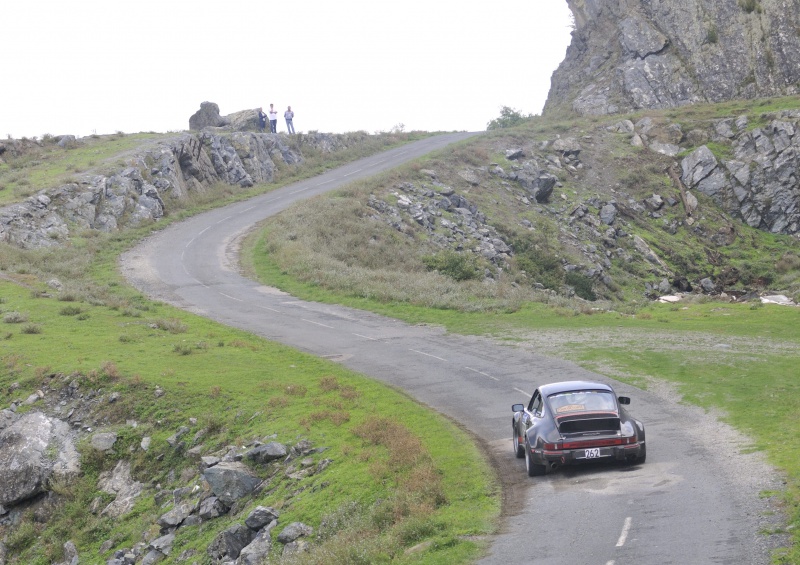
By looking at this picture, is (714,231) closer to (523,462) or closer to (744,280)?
(744,280)

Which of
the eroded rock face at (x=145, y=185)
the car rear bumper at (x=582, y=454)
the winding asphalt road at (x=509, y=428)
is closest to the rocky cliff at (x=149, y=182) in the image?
the eroded rock face at (x=145, y=185)

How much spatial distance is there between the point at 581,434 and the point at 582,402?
822 millimetres

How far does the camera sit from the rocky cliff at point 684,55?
251ft

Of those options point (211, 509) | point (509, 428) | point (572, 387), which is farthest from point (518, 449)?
point (211, 509)

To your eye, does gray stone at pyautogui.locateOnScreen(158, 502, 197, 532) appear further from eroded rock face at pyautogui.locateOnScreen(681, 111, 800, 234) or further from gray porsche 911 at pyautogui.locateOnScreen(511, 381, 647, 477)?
eroded rock face at pyautogui.locateOnScreen(681, 111, 800, 234)

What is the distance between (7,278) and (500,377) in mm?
28376

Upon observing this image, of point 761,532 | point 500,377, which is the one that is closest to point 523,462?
point 761,532

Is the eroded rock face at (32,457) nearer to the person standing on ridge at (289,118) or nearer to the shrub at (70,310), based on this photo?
the shrub at (70,310)

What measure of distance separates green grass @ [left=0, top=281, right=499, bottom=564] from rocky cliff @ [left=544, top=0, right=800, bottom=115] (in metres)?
64.0

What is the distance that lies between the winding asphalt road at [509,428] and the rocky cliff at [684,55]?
53.2 meters

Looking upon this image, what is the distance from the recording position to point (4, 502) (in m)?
21.3

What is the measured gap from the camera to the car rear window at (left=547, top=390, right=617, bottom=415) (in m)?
16.0

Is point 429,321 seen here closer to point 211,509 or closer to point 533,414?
point 533,414

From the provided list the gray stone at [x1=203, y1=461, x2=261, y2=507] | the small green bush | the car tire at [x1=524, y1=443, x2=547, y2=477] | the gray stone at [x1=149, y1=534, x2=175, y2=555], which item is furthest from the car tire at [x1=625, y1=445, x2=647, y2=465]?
the small green bush
